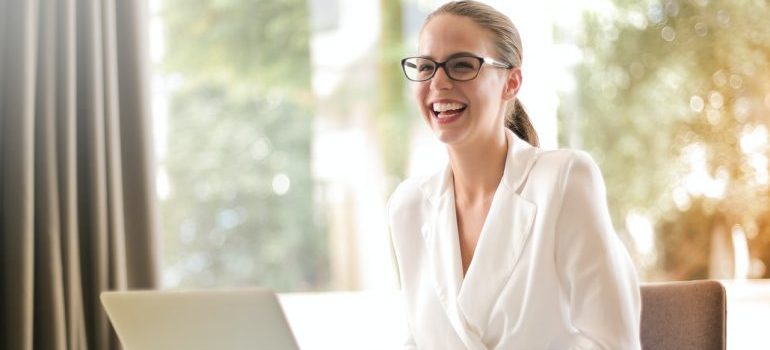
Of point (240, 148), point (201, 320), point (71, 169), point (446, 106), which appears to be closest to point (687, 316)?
point (446, 106)

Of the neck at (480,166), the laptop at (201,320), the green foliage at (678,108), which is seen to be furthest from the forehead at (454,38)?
the green foliage at (678,108)

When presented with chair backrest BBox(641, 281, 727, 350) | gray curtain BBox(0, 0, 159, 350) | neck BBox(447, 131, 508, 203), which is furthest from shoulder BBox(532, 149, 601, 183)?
gray curtain BBox(0, 0, 159, 350)

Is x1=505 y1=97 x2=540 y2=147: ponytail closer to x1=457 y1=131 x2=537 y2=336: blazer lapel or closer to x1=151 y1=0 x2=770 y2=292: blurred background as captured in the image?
x1=457 y1=131 x2=537 y2=336: blazer lapel

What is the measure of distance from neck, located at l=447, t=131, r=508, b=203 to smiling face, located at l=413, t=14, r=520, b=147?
0.03 metres

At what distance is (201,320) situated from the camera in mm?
1341

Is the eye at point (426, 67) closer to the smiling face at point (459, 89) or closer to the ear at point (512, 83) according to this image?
the smiling face at point (459, 89)

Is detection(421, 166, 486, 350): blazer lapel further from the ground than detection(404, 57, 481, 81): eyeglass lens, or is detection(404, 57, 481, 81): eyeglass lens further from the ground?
detection(404, 57, 481, 81): eyeglass lens

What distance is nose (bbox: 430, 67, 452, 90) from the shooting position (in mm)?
1736

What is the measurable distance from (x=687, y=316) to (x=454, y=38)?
65 cm

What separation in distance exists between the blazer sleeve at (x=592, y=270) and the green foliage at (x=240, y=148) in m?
2.52

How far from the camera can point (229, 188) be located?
13.5ft

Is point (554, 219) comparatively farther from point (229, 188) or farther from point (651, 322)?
point (229, 188)

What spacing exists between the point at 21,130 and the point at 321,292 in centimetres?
163

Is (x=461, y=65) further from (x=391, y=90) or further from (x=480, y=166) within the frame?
(x=391, y=90)
